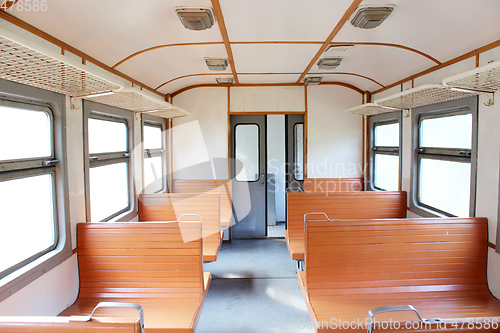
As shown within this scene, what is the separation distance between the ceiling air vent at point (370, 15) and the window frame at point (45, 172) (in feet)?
8.09

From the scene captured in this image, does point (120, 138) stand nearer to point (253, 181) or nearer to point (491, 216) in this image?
point (253, 181)

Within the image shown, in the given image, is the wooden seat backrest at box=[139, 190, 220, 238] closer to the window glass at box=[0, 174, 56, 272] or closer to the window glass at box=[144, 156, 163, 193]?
the window glass at box=[144, 156, 163, 193]

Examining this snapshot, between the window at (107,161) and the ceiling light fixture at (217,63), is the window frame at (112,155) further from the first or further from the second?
the ceiling light fixture at (217,63)

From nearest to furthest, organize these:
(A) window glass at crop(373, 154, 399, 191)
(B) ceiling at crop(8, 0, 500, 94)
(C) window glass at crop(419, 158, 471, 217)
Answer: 1. (B) ceiling at crop(8, 0, 500, 94)
2. (C) window glass at crop(419, 158, 471, 217)
3. (A) window glass at crop(373, 154, 399, 191)

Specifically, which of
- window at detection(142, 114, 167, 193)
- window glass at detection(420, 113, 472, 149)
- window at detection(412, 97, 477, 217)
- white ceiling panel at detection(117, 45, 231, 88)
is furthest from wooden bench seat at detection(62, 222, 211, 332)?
window glass at detection(420, 113, 472, 149)

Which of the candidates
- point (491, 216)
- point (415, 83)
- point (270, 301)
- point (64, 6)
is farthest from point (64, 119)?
point (415, 83)

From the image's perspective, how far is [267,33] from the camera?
2730 millimetres

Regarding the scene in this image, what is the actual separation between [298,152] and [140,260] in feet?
12.5

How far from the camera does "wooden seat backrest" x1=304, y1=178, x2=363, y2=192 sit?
525cm

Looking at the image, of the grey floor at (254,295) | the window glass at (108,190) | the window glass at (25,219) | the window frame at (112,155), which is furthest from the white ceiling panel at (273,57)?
the grey floor at (254,295)

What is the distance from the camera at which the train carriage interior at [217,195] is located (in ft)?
6.39

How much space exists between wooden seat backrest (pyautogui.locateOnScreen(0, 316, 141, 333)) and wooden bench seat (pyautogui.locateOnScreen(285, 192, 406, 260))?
261cm

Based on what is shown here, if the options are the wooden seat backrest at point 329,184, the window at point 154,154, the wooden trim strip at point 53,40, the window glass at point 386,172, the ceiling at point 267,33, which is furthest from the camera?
the wooden seat backrest at point 329,184

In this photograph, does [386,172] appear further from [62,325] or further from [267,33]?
[62,325]
